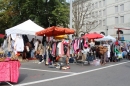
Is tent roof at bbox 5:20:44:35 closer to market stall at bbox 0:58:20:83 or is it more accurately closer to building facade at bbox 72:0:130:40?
market stall at bbox 0:58:20:83

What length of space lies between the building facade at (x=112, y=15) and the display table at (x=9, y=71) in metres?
46.2

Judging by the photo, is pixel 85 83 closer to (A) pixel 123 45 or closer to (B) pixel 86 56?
(B) pixel 86 56

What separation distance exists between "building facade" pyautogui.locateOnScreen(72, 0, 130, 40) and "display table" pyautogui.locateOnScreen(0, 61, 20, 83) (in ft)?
152

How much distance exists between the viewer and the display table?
768 centimetres

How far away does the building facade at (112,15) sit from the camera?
51138 mm

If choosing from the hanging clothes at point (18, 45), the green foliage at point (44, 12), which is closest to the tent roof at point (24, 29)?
the hanging clothes at point (18, 45)

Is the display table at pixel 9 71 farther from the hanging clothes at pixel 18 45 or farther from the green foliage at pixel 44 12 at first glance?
the green foliage at pixel 44 12

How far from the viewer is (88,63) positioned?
1438 centimetres

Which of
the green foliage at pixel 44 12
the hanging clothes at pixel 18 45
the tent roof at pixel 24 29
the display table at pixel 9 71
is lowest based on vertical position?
A: the display table at pixel 9 71

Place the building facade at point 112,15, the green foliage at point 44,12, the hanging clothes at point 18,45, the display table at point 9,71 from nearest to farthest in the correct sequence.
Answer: the display table at point 9,71, the hanging clothes at point 18,45, the green foliage at point 44,12, the building facade at point 112,15

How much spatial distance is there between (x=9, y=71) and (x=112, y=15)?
51.3 metres

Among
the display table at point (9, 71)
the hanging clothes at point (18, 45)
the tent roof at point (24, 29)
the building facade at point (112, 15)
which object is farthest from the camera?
the building facade at point (112, 15)

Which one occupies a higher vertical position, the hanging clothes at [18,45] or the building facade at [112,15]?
the building facade at [112,15]

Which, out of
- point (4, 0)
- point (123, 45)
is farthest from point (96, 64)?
point (4, 0)
